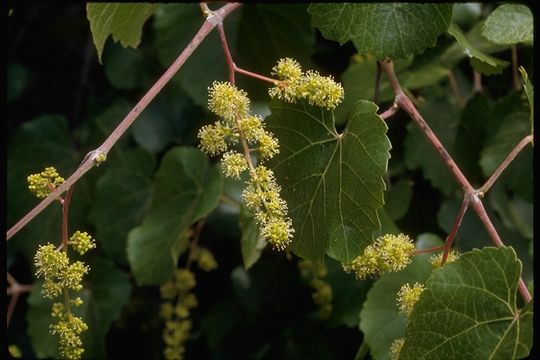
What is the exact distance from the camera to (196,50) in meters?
1.90

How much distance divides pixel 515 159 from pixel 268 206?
0.72 m

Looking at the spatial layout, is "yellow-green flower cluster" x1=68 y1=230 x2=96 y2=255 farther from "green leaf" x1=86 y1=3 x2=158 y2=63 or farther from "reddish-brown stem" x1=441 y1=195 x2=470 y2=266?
"reddish-brown stem" x1=441 y1=195 x2=470 y2=266

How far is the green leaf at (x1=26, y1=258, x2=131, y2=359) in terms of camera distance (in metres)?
1.82

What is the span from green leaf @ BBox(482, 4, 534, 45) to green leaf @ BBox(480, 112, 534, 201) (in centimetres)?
27

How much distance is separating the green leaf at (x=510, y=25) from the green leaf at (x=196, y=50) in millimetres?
646

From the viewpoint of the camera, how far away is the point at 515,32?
1.40 meters

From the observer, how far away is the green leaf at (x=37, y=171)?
2.01 metres

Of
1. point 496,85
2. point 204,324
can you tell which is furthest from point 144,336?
point 496,85

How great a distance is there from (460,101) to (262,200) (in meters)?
0.94

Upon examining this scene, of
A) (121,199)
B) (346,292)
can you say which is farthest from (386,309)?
(121,199)

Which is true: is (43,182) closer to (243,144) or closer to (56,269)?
(56,269)

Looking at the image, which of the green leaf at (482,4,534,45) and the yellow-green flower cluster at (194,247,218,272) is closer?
the green leaf at (482,4,534,45)

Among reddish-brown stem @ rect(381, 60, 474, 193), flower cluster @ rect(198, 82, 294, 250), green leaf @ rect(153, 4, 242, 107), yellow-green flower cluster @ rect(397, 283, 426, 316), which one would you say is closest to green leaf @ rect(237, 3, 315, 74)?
green leaf @ rect(153, 4, 242, 107)

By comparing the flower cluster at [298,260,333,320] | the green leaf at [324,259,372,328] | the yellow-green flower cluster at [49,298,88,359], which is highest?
the yellow-green flower cluster at [49,298,88,359]
